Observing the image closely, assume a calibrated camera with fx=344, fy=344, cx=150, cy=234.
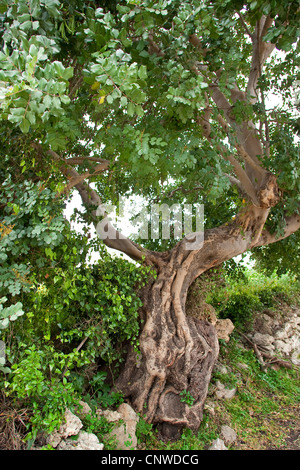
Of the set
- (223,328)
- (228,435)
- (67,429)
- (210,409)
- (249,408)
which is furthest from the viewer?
(223,328)

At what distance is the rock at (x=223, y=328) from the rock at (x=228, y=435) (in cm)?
204

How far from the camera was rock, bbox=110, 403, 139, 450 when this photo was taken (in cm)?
395

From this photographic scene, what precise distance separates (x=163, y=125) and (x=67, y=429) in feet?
11.3

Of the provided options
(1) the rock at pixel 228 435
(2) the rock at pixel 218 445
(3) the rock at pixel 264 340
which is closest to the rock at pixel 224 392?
(1) the rock at pixel 228 435

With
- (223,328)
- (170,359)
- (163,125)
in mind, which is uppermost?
(163,125)

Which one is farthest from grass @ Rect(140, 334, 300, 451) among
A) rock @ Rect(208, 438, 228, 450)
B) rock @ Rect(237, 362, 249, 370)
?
rock @ Rect(208, 438, 228, 450)

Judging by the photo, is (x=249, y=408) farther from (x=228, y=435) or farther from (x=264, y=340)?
(x=264, y=340)

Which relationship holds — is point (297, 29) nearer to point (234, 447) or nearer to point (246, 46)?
point (246, 46)

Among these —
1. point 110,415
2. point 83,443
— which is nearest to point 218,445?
point 110,415

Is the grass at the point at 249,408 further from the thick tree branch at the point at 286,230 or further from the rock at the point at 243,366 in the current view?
the thick tree branch at the point at 286,230

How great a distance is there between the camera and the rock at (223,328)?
6812mm

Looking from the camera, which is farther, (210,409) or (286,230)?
(286,230)

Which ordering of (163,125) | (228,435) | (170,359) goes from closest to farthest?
(163,125), (170,359), (228,435)

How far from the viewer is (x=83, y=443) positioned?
3504 millimetres
